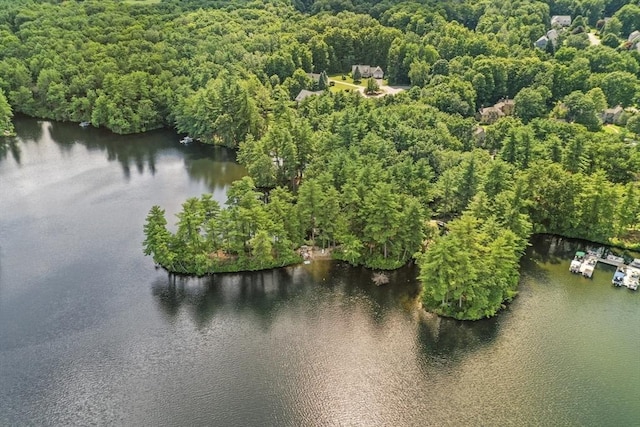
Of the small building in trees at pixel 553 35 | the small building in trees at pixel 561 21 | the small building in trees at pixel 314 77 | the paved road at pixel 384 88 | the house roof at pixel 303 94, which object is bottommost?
the house roof at pixel 303 94

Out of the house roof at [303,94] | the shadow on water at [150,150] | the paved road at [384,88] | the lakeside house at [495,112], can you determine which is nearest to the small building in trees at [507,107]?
the lakeside house at [495,112]

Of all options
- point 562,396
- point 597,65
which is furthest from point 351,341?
point 597,65

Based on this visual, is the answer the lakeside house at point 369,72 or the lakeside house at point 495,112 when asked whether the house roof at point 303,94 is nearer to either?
the lakeside house at point 369,72

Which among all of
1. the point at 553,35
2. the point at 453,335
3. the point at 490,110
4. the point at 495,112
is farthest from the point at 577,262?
the point at 553,35

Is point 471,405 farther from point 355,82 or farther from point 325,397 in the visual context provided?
point 355,82

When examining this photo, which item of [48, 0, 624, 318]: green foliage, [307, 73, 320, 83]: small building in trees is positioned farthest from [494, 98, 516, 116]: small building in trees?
[307, 73, 320, 83]: small building in trees

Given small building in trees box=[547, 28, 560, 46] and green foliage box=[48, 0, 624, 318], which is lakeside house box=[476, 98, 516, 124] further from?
small building in trees box=[547, 28, 560, 46]
